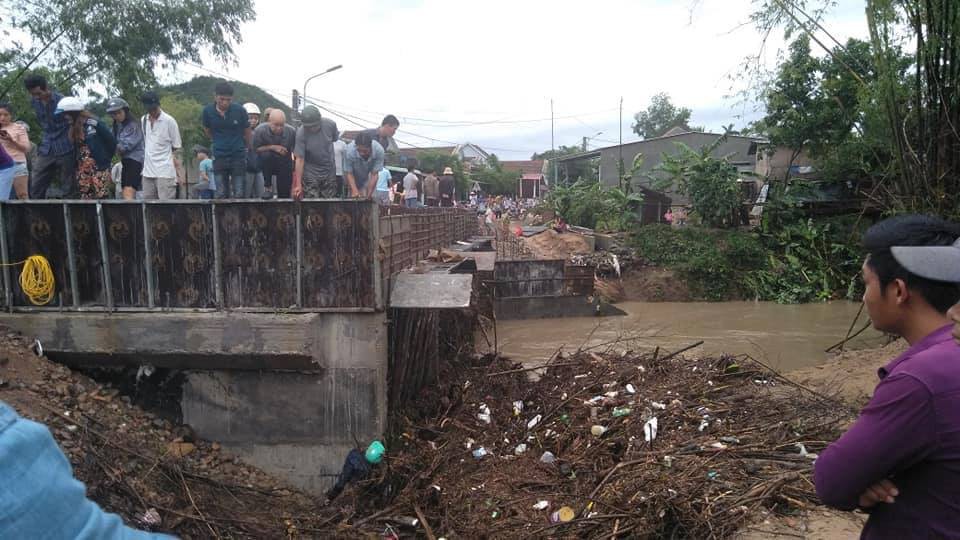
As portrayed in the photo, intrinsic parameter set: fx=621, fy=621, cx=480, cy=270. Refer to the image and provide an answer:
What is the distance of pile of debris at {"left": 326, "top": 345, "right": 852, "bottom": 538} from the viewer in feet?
14.0

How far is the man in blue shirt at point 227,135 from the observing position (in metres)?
7.38

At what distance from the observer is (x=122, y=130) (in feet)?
24.4

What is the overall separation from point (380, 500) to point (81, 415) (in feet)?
8.70

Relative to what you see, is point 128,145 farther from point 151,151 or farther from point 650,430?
point 650,430

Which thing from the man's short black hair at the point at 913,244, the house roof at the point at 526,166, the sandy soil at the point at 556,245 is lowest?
the sandy soil at the point at 556,245

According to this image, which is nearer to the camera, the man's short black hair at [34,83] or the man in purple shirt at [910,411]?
the man in purple shirt at [910,411]

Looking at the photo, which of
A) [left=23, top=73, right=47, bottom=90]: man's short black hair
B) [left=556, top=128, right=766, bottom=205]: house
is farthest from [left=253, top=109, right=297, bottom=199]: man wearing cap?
[left=556, top=128, right=766, bottom=205]: house

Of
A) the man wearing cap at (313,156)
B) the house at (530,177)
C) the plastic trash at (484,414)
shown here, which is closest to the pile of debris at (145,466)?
the plastic trash at (484,414)

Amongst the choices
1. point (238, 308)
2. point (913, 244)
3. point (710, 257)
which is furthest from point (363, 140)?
point (710, 257)

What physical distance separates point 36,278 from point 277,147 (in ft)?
9.86

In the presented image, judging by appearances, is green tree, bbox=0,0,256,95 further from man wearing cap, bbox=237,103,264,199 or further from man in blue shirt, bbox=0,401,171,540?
A: man in blue shirt, bbox=0,401,171,540

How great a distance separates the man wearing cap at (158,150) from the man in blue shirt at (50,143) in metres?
0.76

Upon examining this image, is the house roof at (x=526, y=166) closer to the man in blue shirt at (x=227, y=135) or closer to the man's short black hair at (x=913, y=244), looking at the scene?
the man in blue shirt at (x=227, y=135)

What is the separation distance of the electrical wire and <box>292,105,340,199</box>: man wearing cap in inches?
103
